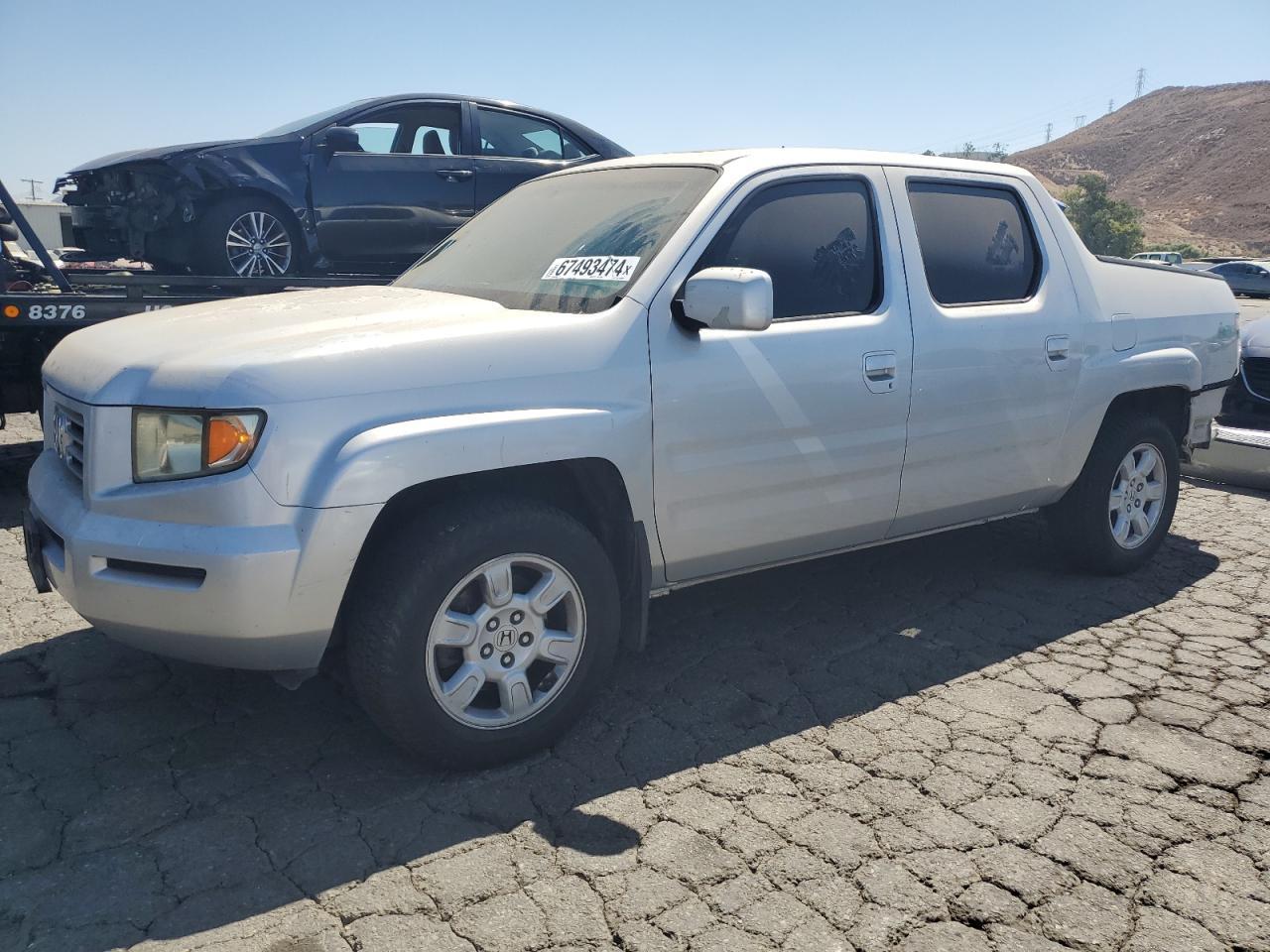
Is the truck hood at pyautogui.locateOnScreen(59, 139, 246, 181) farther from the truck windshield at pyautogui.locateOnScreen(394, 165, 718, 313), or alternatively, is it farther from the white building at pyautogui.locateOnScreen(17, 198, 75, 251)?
the white building at pyautogui.locateOnScreen(17, 198, 75, 251)

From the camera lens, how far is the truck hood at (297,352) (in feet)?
8.95

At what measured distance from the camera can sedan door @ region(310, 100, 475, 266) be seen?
24.0 ft

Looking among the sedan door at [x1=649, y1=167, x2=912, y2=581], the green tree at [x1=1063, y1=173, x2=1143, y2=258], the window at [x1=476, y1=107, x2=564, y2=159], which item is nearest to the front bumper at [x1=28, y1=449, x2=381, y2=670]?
the sedan door at [x1=649, y1=167, x2=912, y2=581]

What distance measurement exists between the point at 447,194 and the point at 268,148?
4.10 ft

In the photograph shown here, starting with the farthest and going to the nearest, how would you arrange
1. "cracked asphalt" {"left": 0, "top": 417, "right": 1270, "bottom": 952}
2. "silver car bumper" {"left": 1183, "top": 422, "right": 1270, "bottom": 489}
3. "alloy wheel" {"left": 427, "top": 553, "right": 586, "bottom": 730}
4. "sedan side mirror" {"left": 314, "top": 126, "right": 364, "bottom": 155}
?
1. "sedan side mirror" {"left": 314, "top": 126, "right": 364, "bottom": 155}
2. "silver car bumper" {"left": 1183, "top": 422, "right": 1270, "bottom": 489}
3. "alloy wheel" {"left": 427, "top": 553, "right": 586, "bottom": 730}
4. "cracked asphalt" {"left": 0, "top": 417, "right": 1270, "bottom": 952}

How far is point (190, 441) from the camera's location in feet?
9.02

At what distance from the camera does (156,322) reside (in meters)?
3.35

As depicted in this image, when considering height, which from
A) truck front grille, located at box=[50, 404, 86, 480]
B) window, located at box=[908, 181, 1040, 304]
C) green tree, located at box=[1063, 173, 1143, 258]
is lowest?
truck front grille, located at box=[50, 404, 86, 480]

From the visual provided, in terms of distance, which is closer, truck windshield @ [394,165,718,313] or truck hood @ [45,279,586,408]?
truck hood @ [45,279,586,408]

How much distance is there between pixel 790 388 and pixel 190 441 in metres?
1.89

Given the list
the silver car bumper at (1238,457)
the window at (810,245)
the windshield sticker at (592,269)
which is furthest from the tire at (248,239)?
the silver car bumper at (1238,457)

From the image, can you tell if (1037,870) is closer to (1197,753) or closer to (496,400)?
(1197,753)

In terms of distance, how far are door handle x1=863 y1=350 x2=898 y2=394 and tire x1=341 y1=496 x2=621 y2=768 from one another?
1.23m

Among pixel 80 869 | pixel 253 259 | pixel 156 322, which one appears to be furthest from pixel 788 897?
pixel 253 259
